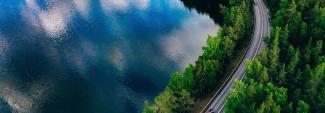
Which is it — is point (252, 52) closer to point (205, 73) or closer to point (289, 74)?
point (289, 74)

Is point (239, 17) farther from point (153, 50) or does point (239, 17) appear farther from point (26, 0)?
point (26, 0)

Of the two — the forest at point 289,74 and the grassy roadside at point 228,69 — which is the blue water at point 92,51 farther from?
the forest at point 289,74

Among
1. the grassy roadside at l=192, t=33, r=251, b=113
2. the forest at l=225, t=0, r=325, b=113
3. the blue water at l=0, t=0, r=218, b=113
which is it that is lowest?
the forest at l=225, t=0, r=325, b=113

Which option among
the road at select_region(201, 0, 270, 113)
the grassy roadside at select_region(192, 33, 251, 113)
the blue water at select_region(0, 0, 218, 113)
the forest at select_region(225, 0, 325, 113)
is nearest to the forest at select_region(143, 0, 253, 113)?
the grassy roadside at select_region(192, 33, 251, 113)

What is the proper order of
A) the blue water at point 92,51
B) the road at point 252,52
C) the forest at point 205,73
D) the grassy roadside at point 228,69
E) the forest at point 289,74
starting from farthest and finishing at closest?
the blue water at point 92,51
the grassy roadside at point 228,69
the road at point 252,52
the forest at point 205,73
the forest at point 289,74

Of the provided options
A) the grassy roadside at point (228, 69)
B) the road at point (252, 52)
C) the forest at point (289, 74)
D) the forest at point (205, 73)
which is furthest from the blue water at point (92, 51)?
the forest at point (289, 74)

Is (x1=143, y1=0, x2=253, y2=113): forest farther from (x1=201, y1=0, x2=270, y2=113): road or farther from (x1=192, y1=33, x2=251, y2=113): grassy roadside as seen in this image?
(x1=201, y1=0, x2=270, y2=113): road

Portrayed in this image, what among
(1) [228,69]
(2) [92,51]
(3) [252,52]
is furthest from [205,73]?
(2) [92,51]
